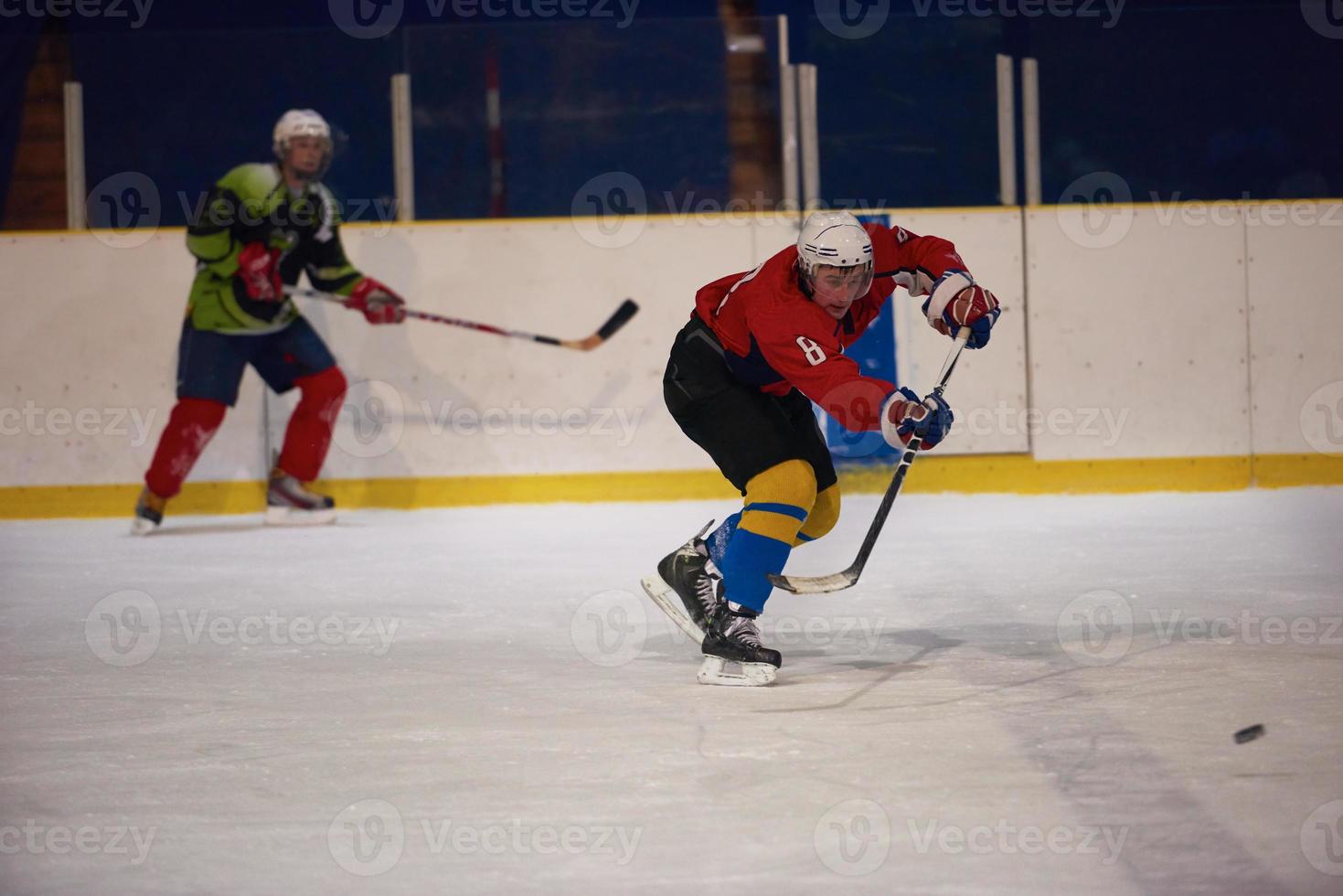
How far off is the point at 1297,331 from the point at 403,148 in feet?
11.6

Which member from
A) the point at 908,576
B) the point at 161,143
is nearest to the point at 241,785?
the point at 908,576

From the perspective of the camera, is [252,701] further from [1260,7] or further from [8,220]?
[1260,7]

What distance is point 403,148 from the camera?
6.27 meters

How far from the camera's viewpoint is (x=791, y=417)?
3.23m

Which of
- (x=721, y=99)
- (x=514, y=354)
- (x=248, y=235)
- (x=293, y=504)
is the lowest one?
(x=293, y=504)

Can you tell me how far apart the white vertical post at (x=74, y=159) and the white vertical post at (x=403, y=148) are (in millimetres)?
1209

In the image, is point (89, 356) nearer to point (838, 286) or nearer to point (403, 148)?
point (403, 148)

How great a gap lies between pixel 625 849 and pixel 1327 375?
5.00 m

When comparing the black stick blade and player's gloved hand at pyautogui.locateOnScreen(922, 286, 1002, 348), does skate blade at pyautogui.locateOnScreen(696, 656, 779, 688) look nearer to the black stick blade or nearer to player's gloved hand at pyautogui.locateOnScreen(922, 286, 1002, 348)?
player's gloved hand at pyautogui.locateOnScreen(922, 286, 1002, 348)

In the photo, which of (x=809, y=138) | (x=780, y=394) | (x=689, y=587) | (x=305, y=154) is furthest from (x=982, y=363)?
(x=689, y=587)

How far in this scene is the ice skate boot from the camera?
18.7 ft

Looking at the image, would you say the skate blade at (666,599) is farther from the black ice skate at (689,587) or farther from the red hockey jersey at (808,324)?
the red hockey jersey at (808,324)

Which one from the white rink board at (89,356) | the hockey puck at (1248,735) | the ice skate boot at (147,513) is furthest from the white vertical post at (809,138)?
the hockey puck at (1248,735)

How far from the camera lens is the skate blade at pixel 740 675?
2902mm
